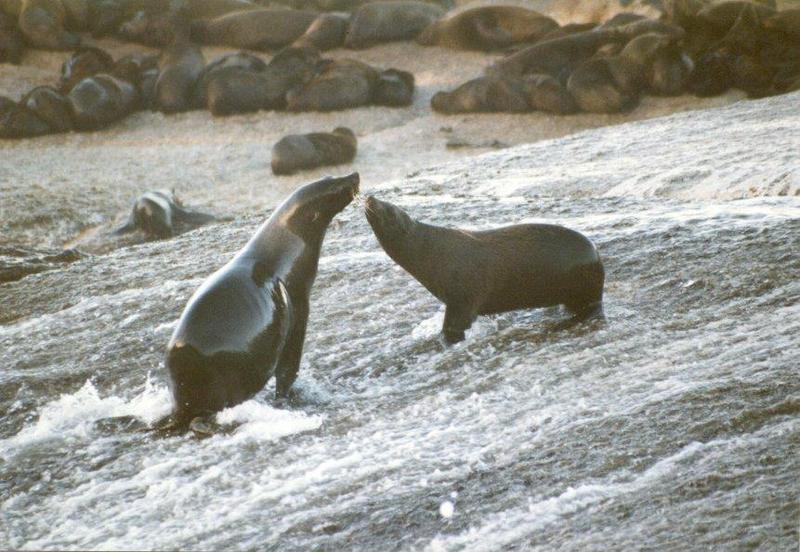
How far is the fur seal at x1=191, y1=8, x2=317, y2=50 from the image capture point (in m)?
15.4

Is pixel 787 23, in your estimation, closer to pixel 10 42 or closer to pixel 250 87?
pixel 250 87

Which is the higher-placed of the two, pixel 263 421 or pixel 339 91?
pixel 263 421

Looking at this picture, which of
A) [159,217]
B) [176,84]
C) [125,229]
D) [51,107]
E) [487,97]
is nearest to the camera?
[159,217]

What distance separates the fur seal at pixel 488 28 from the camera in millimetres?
14422

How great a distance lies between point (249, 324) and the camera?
3566 millimetres

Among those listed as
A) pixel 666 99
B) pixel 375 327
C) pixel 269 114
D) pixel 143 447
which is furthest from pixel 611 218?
pixel 269 114

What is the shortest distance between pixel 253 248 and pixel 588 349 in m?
1.13

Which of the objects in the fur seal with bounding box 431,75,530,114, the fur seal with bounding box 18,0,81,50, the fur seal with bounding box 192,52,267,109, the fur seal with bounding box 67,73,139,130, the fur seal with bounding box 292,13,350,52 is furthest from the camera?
the fur seal with bounding box 18,0,81,50

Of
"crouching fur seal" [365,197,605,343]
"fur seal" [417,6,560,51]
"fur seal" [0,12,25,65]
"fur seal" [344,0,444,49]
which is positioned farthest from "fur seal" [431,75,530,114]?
"crouching fur seal" [365,197,605,343]

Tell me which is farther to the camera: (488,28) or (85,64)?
(488,28)

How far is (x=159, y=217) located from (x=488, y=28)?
7.03 metres

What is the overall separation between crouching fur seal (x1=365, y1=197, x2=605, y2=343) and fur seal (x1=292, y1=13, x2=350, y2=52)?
11187 mm

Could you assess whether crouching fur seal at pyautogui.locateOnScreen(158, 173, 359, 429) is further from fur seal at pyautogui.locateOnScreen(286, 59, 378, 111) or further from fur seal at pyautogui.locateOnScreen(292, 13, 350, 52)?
fur seal at pyautogui.locateOnScreen(292, 13, 350, 52)

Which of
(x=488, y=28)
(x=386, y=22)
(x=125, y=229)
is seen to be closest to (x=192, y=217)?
(x=125, y=229)
